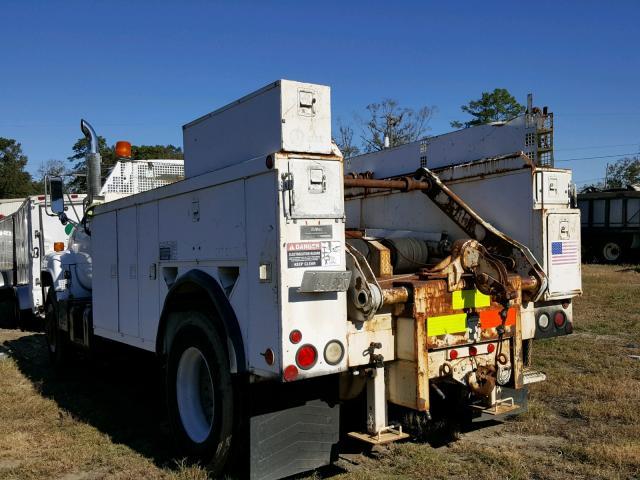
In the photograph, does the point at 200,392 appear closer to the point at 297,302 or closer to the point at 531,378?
the point at 297,302

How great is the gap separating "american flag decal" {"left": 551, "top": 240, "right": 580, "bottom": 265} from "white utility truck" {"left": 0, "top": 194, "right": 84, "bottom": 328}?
597 centimetres

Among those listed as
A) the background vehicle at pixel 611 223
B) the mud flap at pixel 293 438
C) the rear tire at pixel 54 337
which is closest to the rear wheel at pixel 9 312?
the rear tire at pixel 54 337

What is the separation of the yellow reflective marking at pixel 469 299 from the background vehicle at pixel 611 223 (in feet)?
74.1

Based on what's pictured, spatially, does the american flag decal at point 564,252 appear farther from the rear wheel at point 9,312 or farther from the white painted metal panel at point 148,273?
the rear wheel at point 9,312

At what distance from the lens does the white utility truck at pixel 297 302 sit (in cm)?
340

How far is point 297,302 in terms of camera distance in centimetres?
336

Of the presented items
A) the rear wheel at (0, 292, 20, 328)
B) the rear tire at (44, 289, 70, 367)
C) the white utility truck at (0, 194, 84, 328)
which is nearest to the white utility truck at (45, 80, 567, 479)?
the rear tire at (44, 289, 70, 367)

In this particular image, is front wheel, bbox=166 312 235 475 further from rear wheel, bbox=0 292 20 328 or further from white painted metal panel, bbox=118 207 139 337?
rear wheel, bbox=0 292 20 328

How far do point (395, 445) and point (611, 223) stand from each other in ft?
74.9

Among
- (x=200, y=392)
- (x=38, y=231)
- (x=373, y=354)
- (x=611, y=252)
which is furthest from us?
(x=611, y=252)

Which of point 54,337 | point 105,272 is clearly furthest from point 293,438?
point 54,337

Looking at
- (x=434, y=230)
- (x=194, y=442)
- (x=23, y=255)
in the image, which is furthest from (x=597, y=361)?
(x=23, y=255)

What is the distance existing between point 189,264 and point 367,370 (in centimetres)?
147

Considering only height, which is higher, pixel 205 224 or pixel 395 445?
pixel 205 224
